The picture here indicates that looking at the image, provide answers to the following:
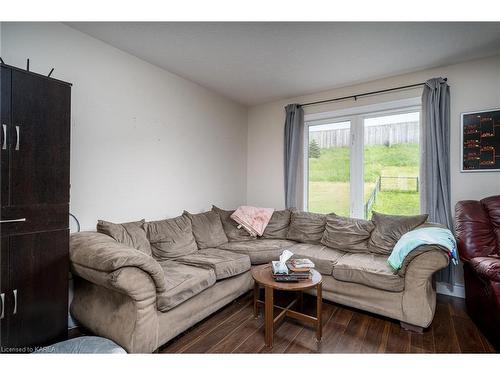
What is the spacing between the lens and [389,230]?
2.64 m

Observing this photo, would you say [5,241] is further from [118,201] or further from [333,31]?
[333,31]

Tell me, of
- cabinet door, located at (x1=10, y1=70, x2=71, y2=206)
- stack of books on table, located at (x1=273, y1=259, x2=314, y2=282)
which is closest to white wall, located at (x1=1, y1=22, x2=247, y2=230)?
cabinet door, located at (x1=10, y1=70, x2=71, y2=206)

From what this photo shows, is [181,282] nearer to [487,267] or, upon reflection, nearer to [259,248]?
[259,248]

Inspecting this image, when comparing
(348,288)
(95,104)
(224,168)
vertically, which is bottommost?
(348,288)

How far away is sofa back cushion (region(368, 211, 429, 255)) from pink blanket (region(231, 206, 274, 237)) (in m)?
1.31

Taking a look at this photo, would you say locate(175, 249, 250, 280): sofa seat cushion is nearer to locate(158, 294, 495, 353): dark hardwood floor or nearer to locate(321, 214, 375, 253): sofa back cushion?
locate(158, 294, 495, 353): dark hardwood floor

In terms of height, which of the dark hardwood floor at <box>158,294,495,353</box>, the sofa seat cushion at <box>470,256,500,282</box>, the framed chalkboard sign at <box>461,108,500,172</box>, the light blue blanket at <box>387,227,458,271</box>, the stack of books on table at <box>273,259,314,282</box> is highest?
the framed chalkboard sign at <box>461,108,500,172</box>

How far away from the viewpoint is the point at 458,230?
2297 mm

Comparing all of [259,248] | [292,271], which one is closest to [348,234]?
[259,248]

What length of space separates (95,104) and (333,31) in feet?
7.24

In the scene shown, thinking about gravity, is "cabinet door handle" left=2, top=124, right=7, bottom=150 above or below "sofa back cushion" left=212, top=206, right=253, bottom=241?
above

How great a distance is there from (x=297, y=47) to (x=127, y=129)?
187 cm

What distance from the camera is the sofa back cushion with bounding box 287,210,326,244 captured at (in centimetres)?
311
